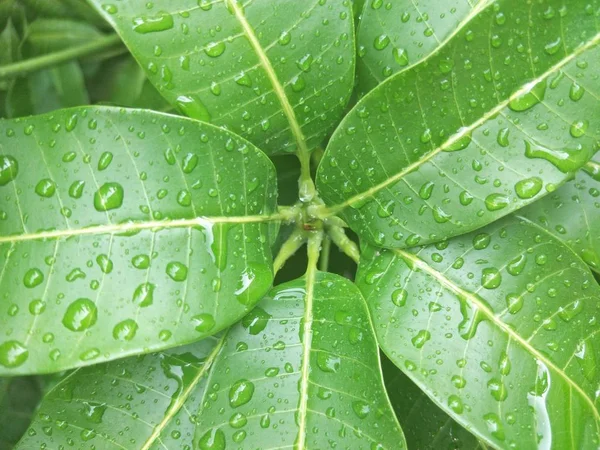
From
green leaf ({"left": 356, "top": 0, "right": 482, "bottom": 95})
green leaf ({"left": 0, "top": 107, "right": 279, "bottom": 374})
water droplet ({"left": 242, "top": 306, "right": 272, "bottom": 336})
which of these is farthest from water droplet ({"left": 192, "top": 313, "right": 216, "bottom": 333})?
green leaf ({"left": 356, "top": 0, "right": 482, "bottom": 95})

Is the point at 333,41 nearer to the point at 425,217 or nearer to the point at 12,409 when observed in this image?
the point at 425,217

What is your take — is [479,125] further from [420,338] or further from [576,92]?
[420,338]

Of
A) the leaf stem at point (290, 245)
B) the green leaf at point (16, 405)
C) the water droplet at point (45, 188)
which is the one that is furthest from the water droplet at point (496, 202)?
the green leaf at point (16, 405)

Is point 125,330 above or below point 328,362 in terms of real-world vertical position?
above

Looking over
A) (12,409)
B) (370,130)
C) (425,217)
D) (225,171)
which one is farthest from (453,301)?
(12,409)

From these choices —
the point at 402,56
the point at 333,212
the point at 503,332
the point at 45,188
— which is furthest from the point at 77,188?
the point at 503,332
